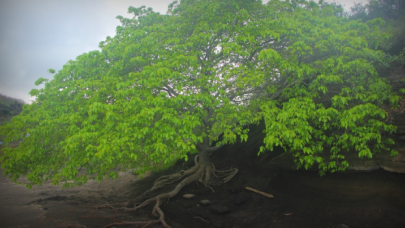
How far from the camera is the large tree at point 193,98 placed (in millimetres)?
7004

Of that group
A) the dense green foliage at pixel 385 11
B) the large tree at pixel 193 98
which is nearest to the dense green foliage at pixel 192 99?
the large tree at pixel 193 98

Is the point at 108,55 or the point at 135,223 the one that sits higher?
the point at 108,55

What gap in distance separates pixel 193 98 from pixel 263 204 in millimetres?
5307

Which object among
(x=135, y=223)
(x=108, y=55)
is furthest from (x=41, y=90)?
(x=135, y=223)

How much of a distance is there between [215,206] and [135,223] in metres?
3.30

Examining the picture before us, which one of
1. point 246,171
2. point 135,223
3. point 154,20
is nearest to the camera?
point 135,223

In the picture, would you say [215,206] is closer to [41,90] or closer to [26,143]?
[26,143]

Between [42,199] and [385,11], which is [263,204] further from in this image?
[385,11]

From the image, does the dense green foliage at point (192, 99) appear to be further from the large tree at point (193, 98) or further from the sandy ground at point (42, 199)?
the sandy ground at point (42, 199)

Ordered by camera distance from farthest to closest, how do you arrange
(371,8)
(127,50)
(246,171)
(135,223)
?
(371,8)
(246,171)
(127,50)
(135,223)

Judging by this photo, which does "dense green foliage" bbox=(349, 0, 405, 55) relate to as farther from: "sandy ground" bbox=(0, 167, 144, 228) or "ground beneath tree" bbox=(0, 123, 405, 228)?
"sandy ground" bbox=(0, 167, 144, 228)

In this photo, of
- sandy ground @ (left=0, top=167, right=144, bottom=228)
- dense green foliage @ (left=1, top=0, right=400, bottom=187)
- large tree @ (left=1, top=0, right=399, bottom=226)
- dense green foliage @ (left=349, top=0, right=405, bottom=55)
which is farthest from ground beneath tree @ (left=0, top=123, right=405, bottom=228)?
dense green foliage @ (left=349, top=0, right=405, bottom=55)

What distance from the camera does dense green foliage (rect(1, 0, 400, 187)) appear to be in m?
6.99

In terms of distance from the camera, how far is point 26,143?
26.6ft
